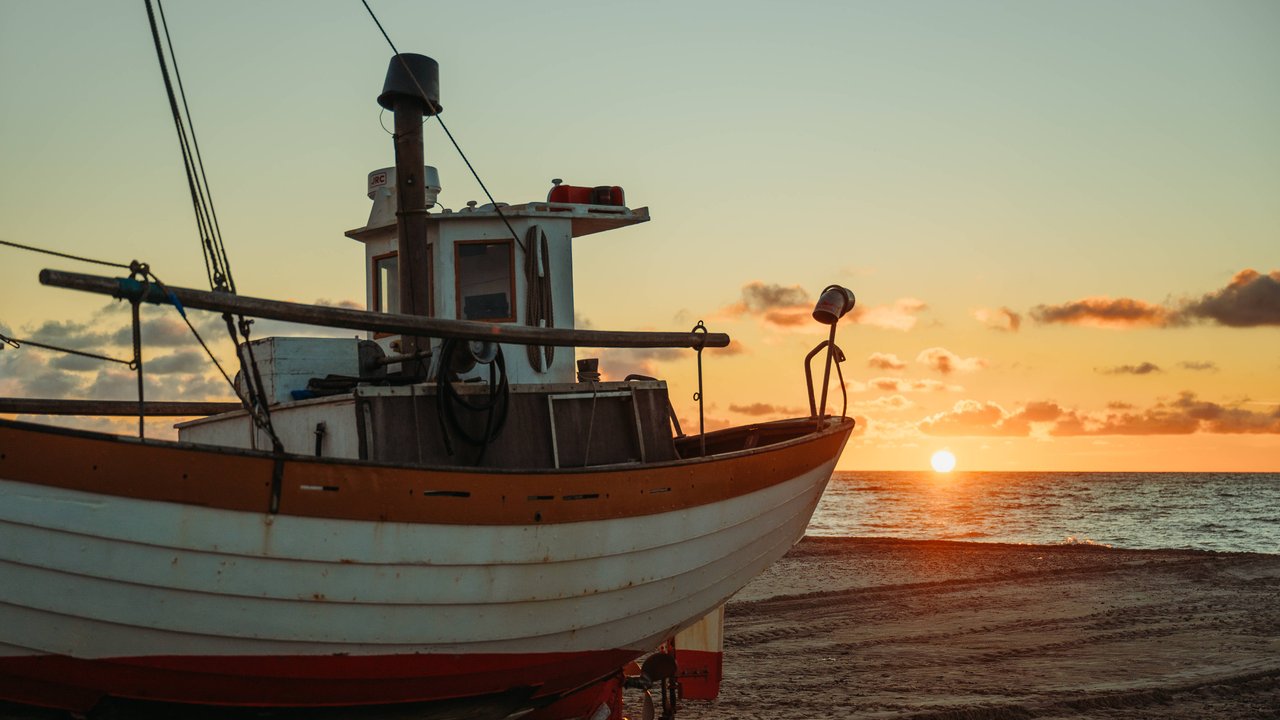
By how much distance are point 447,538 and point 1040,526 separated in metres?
43.4

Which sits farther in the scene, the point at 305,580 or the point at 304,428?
the point at 304,428

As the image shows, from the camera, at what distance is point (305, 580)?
15.2 feet

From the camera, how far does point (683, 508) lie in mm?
6105

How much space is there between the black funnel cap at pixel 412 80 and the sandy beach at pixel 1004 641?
5851mm

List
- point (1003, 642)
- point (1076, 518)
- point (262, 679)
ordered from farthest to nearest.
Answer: point (1076, 518), point (1003, 642), point (262, 679)

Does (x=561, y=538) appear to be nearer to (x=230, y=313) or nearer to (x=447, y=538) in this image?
(x=447, y=538)

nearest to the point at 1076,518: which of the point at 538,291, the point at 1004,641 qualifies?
the point at 1004,641

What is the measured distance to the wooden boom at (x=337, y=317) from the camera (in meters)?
4.26

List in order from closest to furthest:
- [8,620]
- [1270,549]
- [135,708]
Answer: [8,620] → [135,708] → [1270,549]

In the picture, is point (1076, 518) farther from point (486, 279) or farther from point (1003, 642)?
point (486, 279)

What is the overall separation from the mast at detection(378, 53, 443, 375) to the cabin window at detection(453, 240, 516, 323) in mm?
303

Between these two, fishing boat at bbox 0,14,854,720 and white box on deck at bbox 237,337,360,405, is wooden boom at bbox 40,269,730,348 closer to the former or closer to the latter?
fishing boat at bbox 0,14,854,720

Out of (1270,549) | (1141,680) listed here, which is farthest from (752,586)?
(1270,549)

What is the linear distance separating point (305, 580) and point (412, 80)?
12.9ft
